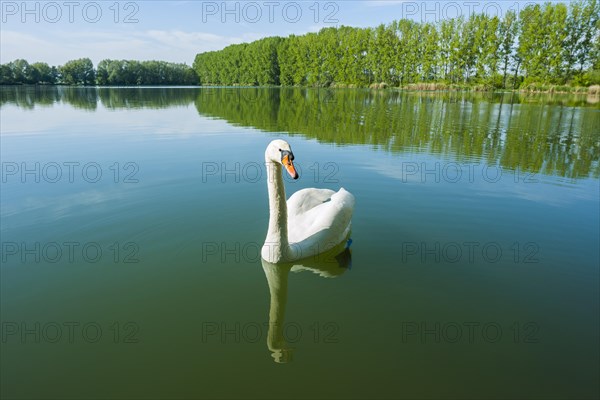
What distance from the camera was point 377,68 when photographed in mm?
99812

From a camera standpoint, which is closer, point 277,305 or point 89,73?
point 277,305

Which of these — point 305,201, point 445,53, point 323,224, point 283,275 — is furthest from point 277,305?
point 445,53

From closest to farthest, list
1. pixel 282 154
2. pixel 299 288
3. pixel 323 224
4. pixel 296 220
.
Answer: pixel 282 154
pixel 299 288
pixel 323 224
pixel 296 220

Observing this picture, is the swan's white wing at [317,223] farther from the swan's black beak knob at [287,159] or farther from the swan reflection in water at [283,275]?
the swan's black beak knob at [287,159]

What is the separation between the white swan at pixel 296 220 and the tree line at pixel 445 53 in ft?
235

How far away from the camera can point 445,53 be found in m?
84.8

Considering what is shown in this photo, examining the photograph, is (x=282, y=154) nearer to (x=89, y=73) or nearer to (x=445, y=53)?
(x=445, y=53)

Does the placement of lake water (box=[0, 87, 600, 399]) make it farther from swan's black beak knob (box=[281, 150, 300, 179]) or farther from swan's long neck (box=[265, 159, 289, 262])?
swan's black beak knob (box=[281, 150, 300, 179])

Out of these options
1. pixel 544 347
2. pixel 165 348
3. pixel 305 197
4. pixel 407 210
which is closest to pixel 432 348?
pixel 544 347

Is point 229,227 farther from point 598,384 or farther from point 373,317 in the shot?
point 598,384

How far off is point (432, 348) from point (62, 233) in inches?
301

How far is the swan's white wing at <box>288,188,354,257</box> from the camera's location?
6.71 meters

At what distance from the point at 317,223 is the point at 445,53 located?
302 ft

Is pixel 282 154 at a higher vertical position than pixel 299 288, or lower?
higher
